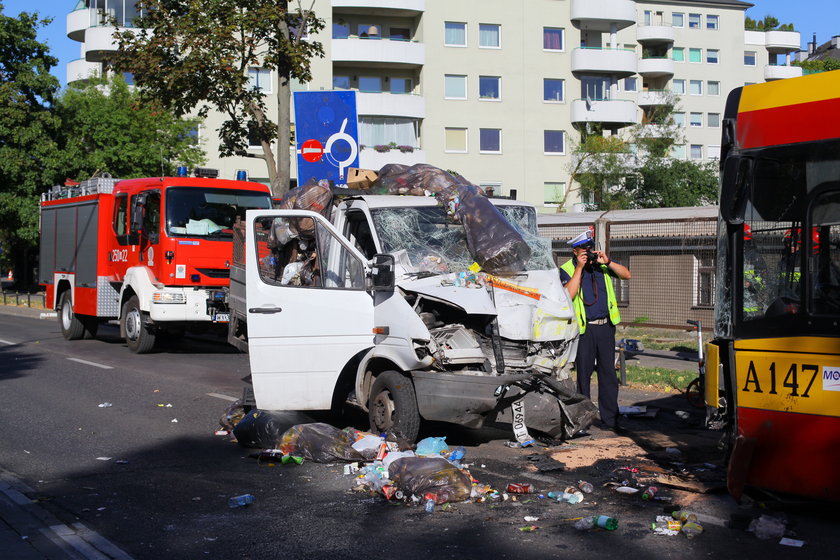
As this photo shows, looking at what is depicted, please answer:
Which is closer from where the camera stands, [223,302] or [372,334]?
[372,334]

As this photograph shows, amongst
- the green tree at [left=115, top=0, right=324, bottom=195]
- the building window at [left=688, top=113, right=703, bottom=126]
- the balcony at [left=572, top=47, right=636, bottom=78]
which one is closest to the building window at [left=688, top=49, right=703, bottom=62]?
the building window at [left=688, top=113, right=703, bottom=126]

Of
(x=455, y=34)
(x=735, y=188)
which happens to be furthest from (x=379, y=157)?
(x=735, y=188)

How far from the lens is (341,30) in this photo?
4947 cm

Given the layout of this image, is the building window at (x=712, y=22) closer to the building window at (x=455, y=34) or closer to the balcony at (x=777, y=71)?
the balcony at (x=777, y=71)

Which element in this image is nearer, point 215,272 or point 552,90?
point 215,272

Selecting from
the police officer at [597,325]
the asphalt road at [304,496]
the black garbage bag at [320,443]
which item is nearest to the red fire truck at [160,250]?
the asphalt road at [304,496]

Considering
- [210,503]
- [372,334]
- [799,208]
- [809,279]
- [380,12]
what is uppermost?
[380,12]

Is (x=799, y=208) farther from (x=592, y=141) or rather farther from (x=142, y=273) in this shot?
(x=592, y=141)

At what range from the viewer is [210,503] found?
6.61 meters

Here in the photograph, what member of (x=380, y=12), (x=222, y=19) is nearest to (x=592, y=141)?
(x=380, y=12)

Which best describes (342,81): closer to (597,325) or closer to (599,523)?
(597,325)

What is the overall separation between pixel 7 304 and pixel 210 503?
34679mm

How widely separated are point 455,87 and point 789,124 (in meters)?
45.4

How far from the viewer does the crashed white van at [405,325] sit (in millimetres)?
7742
